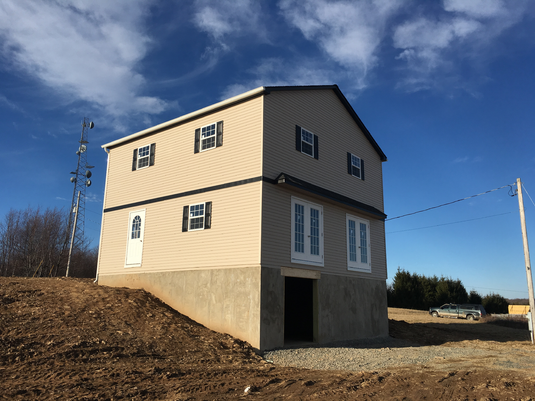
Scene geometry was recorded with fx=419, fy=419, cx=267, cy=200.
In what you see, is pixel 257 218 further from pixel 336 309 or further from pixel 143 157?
pixel 143 157

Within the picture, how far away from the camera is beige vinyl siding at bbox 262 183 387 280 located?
13711mm

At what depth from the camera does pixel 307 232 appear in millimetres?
15383

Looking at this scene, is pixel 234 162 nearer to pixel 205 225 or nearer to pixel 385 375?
pixel 205 225

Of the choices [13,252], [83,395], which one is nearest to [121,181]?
[83,395]

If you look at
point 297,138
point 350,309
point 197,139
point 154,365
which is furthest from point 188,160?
point 350,309

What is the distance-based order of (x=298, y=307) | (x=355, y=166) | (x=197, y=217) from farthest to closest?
1. (x=355, y=166)
2. (x=298, y=307)
3. (x=197, y=217)

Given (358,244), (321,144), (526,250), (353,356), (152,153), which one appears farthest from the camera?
(526,250)

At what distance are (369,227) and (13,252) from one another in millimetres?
38214

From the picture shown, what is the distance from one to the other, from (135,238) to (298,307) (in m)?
7.80

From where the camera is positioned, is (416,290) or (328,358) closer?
(328,358)

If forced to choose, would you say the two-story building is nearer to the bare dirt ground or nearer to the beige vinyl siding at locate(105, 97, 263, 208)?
the beige vinyl siding at locate(105, 97, 263, 208)

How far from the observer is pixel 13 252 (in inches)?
1666

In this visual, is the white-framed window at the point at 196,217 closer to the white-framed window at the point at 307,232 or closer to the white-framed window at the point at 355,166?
the white-framed window at the point at 307,232

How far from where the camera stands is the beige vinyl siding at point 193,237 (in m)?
13.8
